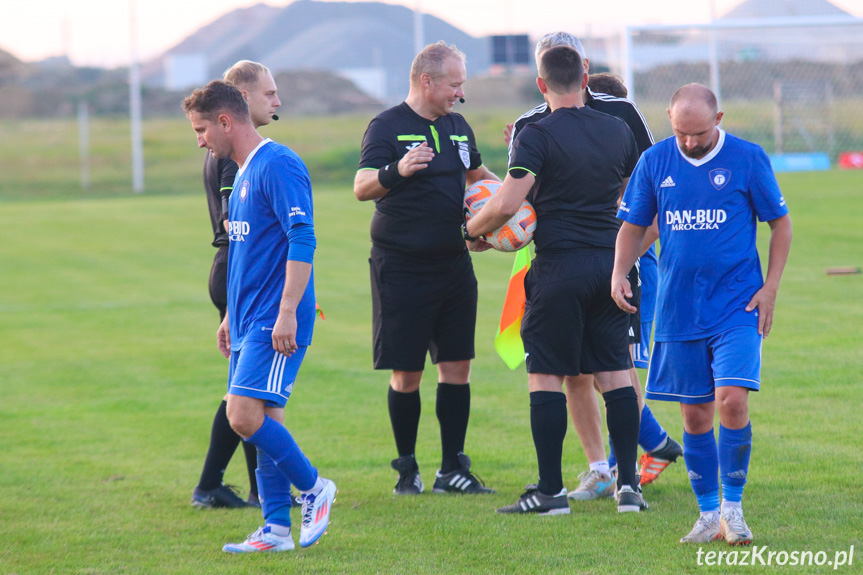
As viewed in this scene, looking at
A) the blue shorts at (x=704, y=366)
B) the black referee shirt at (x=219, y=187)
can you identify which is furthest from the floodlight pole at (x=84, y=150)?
the blue shorts at (x=704, y=366)

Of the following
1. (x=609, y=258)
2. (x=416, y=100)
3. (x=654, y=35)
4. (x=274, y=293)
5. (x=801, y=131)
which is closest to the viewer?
(x=274, y=293)

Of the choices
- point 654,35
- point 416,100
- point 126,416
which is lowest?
point 126,416

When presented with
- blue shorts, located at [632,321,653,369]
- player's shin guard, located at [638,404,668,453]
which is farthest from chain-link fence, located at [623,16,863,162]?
player's shin guard, located at [638,404,668,453]

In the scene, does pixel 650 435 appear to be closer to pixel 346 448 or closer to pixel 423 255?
pixel 423 255

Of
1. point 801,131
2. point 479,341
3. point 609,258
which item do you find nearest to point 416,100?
point 609,258

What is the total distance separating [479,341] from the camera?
1053 centimetres

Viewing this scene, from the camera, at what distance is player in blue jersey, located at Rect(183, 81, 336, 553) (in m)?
4.37

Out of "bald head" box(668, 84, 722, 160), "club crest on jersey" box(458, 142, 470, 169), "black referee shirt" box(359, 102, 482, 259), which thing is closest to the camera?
"bald head" box(668, 84, 722, 160)

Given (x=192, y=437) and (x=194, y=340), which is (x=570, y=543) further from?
(x=194, y=340)

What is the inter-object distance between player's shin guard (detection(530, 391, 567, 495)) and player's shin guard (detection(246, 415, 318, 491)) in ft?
3.69

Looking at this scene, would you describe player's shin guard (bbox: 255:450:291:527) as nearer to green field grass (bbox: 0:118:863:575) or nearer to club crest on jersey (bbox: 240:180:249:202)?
green field grass (bbox: 0:118:863:575)

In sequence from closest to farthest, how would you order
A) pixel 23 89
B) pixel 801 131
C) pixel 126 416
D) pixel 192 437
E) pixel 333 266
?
pixel 192 437
pixel 126 416
pixel 333 266
pixel 801 131
pixel 23 89

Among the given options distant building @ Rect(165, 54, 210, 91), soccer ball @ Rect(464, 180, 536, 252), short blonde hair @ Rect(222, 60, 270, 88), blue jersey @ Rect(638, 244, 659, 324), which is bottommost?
blue jersey @ Rect(638, 244, 659, 324)

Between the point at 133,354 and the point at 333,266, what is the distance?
6.69 meters
